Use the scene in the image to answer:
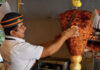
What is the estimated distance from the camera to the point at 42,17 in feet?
8.28

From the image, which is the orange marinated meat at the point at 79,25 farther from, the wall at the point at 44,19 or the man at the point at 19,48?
the wall at the point at 44,19

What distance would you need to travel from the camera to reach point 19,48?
115 cm

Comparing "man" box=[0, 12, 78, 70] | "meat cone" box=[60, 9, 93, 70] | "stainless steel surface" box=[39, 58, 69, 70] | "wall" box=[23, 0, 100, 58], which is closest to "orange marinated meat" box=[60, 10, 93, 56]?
"meat cone" box=[60, 9, 93, 70]

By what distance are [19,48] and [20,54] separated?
4 centimetres

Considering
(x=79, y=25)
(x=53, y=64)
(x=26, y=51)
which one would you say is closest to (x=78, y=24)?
(x=79, y=25)

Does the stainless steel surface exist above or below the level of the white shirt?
below

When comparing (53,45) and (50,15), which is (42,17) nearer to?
(50,15)

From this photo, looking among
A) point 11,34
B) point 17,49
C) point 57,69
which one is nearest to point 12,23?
point 11,34

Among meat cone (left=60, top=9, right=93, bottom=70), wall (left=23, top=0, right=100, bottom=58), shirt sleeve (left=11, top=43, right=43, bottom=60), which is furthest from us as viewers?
wall (left=23, top=0, right=100, bottom=58)

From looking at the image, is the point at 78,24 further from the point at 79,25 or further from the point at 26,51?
the point at 26,51

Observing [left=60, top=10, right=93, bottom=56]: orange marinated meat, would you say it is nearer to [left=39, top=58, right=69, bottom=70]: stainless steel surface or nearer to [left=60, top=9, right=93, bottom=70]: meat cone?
[left=60, top=9, right=93, bottom=70]: meat cone

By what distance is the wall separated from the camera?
241 cm

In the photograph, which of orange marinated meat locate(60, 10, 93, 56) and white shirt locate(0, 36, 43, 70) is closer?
white shirt locate(0, 36, 43, 70)

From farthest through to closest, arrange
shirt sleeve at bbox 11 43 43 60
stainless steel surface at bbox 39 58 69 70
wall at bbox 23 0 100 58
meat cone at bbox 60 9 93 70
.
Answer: wall at bbox 23 0 100 58 < stainless steel surface at bbox 39 58 69 70 < meat cone at bbox 60 9 93 70 < shirt sleeve at bbox 11 43 43 60
